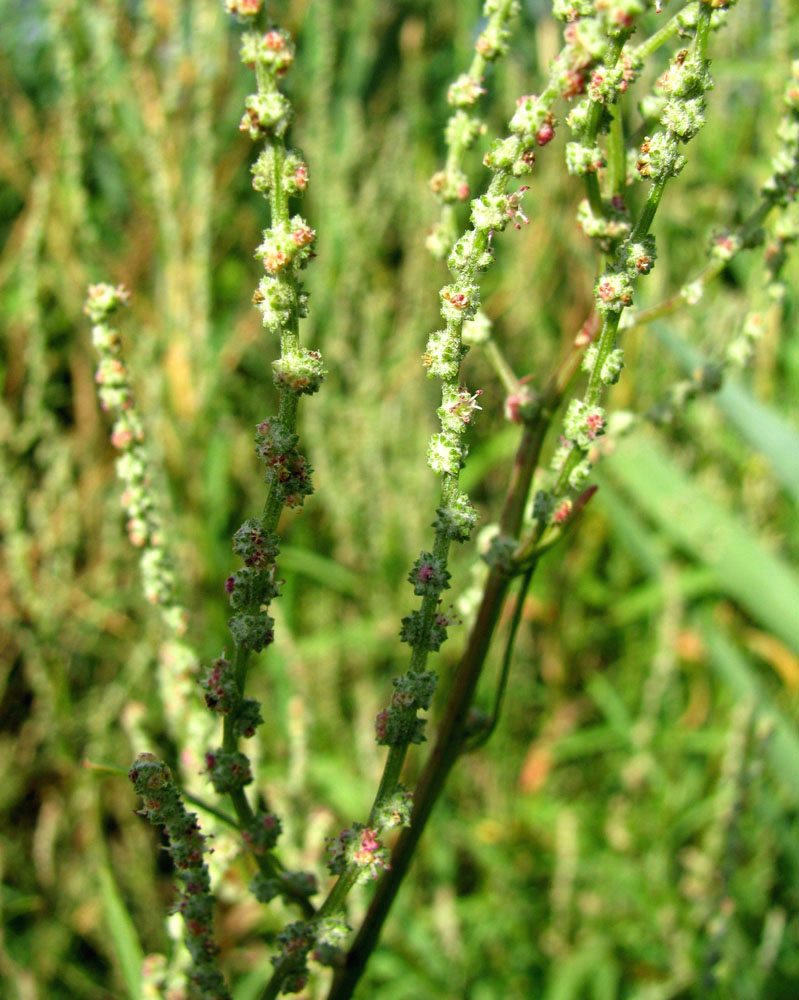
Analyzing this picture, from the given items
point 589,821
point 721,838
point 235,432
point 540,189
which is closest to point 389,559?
point 235,432

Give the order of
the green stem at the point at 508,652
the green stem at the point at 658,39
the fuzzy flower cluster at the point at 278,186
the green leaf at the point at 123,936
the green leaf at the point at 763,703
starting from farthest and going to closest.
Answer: the green leaf at the point at 763,703 → the green leaf at the point at 123,936 → the green stem at the point at 508,652 → the green stem at the point at 658,39 → the fuzzy flower cluster at the point at 278,186

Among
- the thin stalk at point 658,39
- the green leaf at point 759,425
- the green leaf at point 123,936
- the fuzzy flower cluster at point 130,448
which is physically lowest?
the green leaf at point 123,936

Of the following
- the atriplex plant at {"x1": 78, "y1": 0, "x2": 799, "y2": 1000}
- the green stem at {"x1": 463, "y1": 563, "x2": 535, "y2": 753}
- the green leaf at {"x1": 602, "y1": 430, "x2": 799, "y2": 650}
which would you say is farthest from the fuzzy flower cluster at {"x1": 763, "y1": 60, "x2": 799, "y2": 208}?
the green leaf at {"x1": 602, "y1": 430, "x2": 799, "y2": 650}

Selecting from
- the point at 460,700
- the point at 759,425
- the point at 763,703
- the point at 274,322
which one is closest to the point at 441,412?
the point at 274,322

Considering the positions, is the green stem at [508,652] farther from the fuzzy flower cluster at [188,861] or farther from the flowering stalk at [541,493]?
the fuzzy flower cluster at [188,861]

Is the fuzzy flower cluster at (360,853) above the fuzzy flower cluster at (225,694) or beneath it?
beneath

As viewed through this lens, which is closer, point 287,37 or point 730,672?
point 287,37

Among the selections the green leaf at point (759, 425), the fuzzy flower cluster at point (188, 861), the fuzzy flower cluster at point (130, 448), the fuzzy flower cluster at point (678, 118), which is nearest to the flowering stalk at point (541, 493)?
the fuzzy flower cluster at point (678, 118)

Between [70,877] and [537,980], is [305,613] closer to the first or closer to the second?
[70,877]
